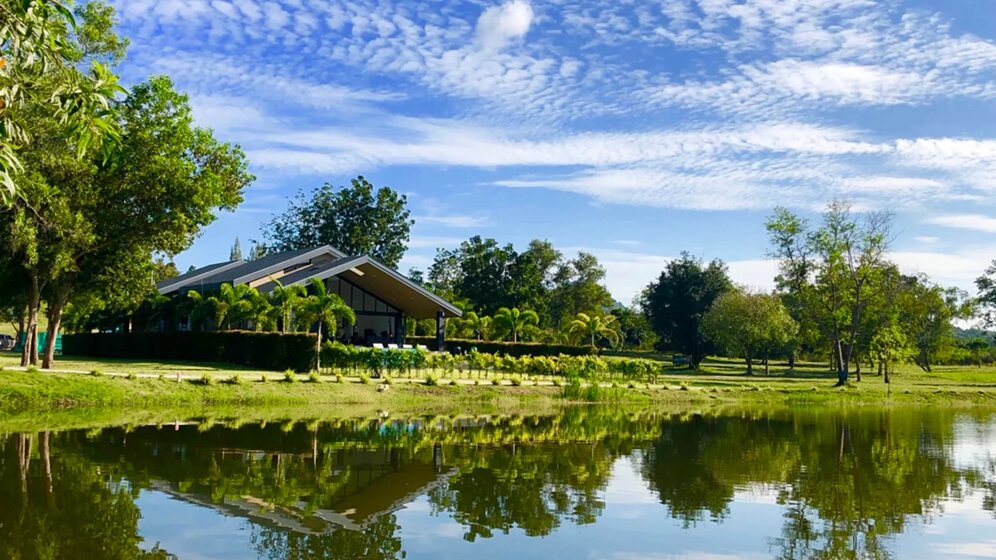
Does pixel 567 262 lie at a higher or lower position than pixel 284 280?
higher

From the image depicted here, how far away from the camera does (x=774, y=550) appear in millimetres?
9234

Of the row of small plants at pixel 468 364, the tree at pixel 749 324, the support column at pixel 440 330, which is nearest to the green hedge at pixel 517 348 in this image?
the support column at pixel 440 330

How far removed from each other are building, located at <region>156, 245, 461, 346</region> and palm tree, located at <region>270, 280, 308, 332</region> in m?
1.42

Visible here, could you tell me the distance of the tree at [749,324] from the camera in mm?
55406

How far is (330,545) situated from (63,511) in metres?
3.47

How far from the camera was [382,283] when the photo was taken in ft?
150

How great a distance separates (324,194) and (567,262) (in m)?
27.1

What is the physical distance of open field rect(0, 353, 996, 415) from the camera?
23.1m

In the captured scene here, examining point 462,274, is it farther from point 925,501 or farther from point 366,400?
point 925,501

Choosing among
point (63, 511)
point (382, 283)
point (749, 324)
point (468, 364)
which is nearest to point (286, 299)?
point (468, 364)

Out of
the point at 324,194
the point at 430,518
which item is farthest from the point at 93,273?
the point at 324,194

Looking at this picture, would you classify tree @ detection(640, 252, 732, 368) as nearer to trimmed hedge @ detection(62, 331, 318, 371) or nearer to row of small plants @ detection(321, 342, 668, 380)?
row of small plants @ detection(321, 342, 668, 380)

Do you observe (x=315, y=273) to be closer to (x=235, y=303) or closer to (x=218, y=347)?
(x=235, y=303)

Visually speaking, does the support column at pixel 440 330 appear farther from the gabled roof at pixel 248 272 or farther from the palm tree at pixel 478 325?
the gabled roof at pixel 248 272
